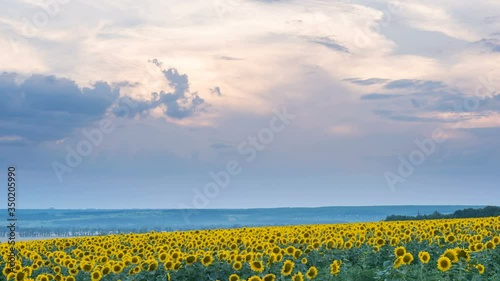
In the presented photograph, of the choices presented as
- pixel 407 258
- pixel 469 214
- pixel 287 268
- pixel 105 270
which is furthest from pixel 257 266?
pixel 469 214

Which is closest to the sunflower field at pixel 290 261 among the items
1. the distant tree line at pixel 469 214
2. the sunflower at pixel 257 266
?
the sunflower at pixel 257 266

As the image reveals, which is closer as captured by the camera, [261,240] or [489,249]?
[489,249]

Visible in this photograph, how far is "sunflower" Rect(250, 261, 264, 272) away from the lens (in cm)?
1249

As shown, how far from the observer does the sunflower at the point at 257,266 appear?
41.0ft

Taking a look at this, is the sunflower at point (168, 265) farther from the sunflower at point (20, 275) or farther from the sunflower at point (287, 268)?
the sunflower at point (20, 275)

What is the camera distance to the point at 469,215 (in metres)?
48.8

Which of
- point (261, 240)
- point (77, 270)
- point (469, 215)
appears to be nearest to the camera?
point (77, 270)

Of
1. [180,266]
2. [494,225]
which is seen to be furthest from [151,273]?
[494,225]

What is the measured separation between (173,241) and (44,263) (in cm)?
539

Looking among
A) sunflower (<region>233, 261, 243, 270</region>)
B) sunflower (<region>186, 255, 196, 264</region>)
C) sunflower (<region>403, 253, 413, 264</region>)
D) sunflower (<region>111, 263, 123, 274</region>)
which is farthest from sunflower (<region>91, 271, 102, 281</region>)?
sunflower (<region>403, 253, 413, 264</region>)

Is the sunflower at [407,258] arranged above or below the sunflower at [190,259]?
above

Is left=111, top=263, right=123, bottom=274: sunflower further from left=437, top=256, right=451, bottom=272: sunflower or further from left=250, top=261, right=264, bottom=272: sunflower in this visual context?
left=437, top=256, right=451, bottom=272: sunflower

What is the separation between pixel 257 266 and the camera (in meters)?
12.6

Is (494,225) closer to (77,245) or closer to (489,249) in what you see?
(489,249)
